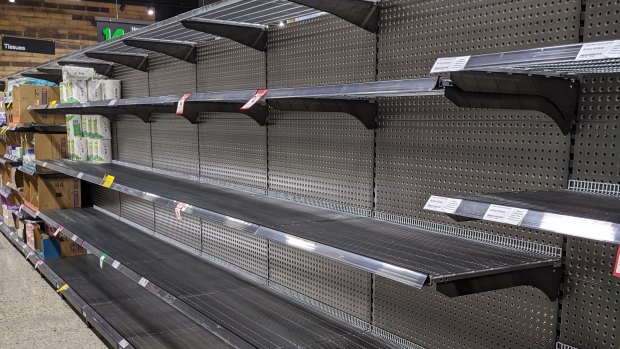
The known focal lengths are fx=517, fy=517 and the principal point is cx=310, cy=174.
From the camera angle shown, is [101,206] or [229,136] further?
[101,206]

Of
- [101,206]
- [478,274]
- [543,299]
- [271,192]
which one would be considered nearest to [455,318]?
[543,299]

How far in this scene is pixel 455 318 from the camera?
183cm

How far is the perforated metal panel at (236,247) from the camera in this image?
9.32 feet

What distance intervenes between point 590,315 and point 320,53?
59.0 inches

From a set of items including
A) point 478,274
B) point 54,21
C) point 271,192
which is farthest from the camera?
point 54,21

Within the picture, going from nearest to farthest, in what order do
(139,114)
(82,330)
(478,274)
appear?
(478,274) → (82,330) → (139,114)

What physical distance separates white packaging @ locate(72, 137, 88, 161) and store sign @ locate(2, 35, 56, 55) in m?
4.33

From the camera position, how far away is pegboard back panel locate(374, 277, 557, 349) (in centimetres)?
159

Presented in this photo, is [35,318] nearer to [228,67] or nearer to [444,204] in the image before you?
[228,67]

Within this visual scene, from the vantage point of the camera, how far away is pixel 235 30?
8.66ft

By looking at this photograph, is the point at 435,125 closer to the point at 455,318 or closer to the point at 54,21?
the point at 455,318

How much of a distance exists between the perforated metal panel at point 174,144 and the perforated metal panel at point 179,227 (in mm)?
318

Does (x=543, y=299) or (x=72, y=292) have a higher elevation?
(x=543, y=299)

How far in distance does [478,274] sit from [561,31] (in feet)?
2.49
